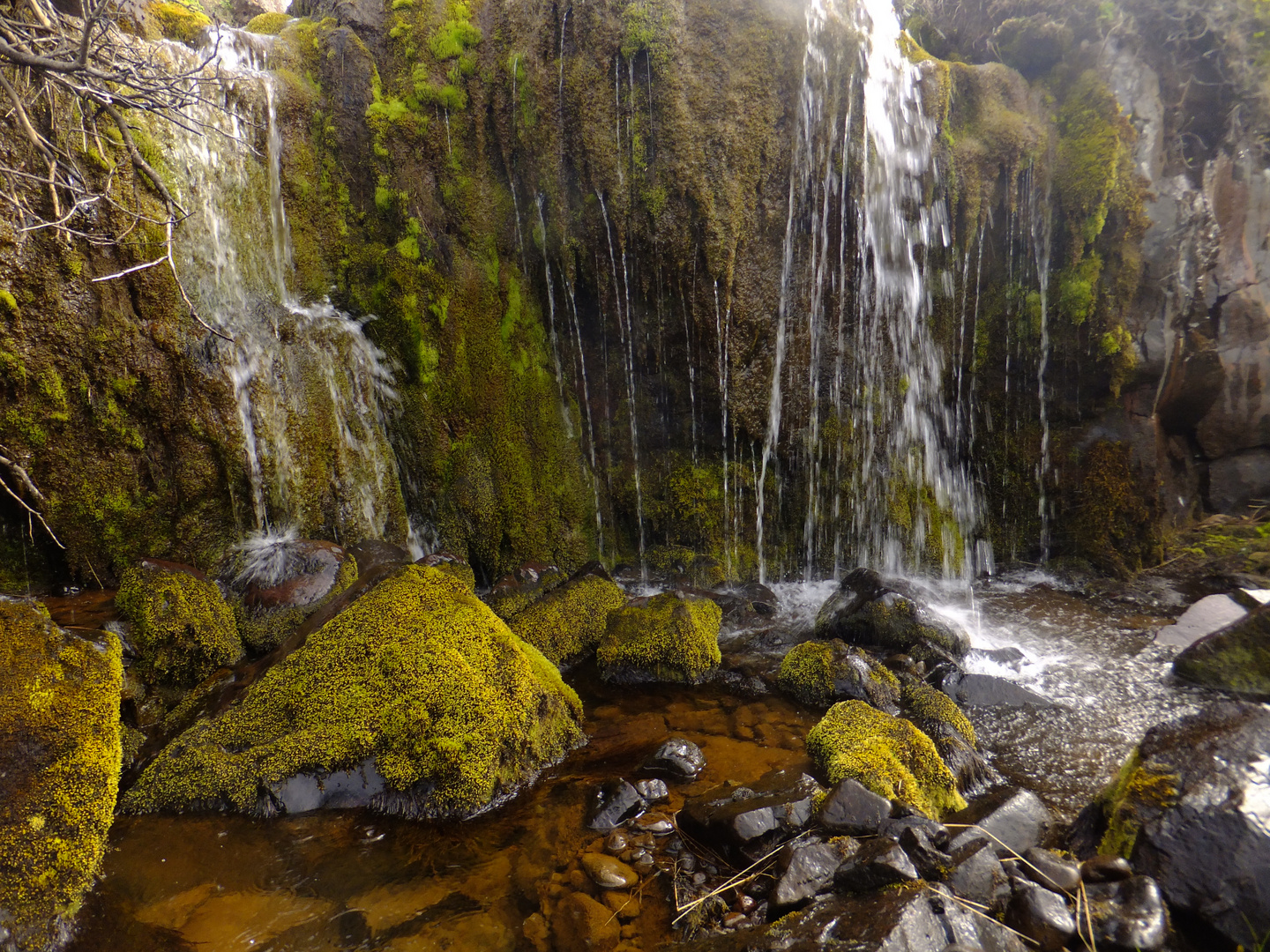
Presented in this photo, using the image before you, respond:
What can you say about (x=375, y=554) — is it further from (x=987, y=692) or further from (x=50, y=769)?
(x=987, y=692)

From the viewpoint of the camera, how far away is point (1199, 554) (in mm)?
7633

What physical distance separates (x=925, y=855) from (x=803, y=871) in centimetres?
48

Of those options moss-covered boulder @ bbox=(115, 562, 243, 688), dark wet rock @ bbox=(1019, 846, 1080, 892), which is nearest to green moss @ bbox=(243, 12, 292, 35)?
moss-covered boulder @ bbox=(115, 562, 243, 688)

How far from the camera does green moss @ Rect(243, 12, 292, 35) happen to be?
789 centimetres

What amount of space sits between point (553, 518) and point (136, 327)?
182 inches

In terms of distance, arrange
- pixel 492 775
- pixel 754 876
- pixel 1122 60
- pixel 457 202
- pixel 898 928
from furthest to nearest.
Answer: pixel 1122 60 → pixel 457 202 → pixel 492 775 → pixel 754 876 → pixel 898 928

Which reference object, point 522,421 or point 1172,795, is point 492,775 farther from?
point 522,421

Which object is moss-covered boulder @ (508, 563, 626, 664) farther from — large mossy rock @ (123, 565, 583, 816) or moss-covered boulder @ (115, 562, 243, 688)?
moss-covered boulder @ (115, 562, 243, 688)

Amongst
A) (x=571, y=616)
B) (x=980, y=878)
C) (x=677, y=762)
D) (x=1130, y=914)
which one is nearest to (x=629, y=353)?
(x=571, y=616)

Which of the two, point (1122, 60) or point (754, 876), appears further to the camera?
point (1122, 60)

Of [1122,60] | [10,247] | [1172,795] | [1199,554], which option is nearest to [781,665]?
[1172,795]

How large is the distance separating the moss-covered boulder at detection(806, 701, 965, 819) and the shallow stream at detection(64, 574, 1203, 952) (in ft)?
1.04

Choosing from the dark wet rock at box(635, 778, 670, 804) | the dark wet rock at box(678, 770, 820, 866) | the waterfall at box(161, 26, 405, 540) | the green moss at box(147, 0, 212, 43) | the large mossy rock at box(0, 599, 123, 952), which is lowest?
the dark wet rock at box(635, 778, 670, 804)

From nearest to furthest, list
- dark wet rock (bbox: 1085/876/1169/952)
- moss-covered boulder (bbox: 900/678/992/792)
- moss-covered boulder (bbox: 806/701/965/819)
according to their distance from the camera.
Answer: dark wet rock (bbox: 1085/876/1169/952), moss-covered boulder (bbox: 806/701/965/819), moss-covered boulder (bbox: 900/678/992/792)
